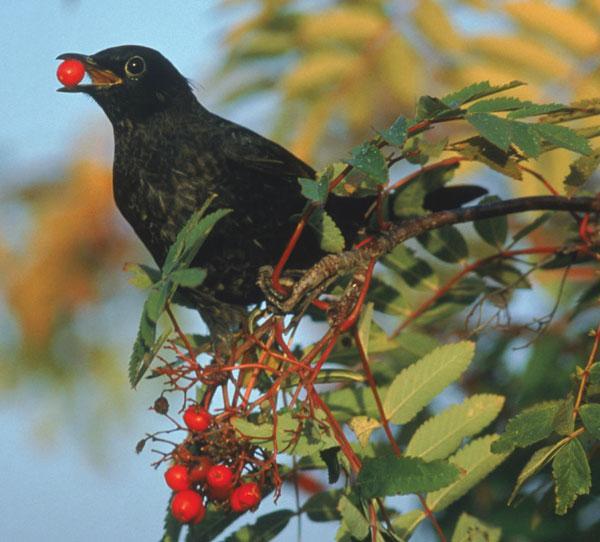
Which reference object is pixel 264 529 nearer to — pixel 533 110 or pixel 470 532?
pixel 470 532

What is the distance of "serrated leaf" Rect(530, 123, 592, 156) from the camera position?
5.95 ft

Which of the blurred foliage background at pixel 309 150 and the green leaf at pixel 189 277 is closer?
the green leaf at pixel 189 277

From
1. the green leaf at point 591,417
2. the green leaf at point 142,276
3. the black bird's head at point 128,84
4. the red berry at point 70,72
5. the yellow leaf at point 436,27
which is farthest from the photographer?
the yellow leaf at point 436,27

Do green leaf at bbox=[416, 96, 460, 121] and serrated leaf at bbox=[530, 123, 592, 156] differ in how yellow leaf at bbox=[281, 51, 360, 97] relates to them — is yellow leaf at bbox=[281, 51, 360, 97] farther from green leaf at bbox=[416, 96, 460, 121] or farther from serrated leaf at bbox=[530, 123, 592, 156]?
serrated leaf at bbox=[530, 123, 592, 156]

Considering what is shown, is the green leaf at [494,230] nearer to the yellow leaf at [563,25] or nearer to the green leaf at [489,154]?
the green leaf at [489,154]

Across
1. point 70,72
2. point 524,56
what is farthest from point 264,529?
point 524,56

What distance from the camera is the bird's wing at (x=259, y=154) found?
3062 mm

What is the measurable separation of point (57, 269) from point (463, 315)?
4.88 feet

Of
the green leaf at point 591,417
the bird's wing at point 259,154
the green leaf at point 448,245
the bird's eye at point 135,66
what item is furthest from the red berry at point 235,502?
the bird's eye at point 135,66

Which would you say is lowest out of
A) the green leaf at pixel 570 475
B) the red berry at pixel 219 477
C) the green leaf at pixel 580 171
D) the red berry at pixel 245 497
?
the green leaf at pixel 570 475

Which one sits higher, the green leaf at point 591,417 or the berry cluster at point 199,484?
the berry cluster at point 199,484

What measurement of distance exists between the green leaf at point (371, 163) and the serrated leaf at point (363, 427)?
0.48m

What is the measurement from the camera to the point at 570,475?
1.66m

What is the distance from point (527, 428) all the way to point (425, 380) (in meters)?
0.41
